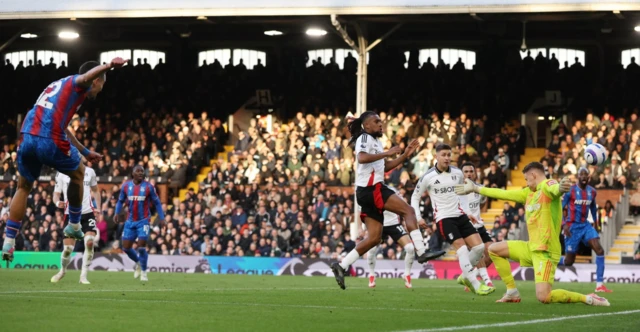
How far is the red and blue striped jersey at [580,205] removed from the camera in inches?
818

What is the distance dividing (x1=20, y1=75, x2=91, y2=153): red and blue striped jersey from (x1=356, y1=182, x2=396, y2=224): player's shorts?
4.40 m

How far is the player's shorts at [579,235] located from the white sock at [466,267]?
16.0 feet

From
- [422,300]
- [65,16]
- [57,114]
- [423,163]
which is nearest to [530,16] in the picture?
[423,163]

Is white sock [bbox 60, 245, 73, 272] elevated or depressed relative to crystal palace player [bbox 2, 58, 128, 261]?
depressed

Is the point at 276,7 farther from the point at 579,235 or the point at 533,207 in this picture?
the point at 533,207

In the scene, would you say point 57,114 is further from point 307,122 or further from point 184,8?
point 307,122

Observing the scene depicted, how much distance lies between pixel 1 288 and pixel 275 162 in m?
19.4

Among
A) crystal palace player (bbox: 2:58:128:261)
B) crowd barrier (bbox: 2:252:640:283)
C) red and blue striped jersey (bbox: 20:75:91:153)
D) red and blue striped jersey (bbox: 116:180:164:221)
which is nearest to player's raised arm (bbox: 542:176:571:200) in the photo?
crystal palace player (bbox: 2:58:128:261)

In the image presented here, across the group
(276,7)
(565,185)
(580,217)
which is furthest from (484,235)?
(276,7)

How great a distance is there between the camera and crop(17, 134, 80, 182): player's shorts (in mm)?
12852

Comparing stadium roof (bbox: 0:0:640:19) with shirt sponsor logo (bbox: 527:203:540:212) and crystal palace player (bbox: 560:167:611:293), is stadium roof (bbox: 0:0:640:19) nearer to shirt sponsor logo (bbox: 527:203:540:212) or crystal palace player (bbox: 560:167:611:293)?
crystal palace player (bbox: 560:167:611:293)

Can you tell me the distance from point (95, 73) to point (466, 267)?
640 centimetres

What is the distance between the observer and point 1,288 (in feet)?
52.6

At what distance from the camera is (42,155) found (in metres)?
12.9
